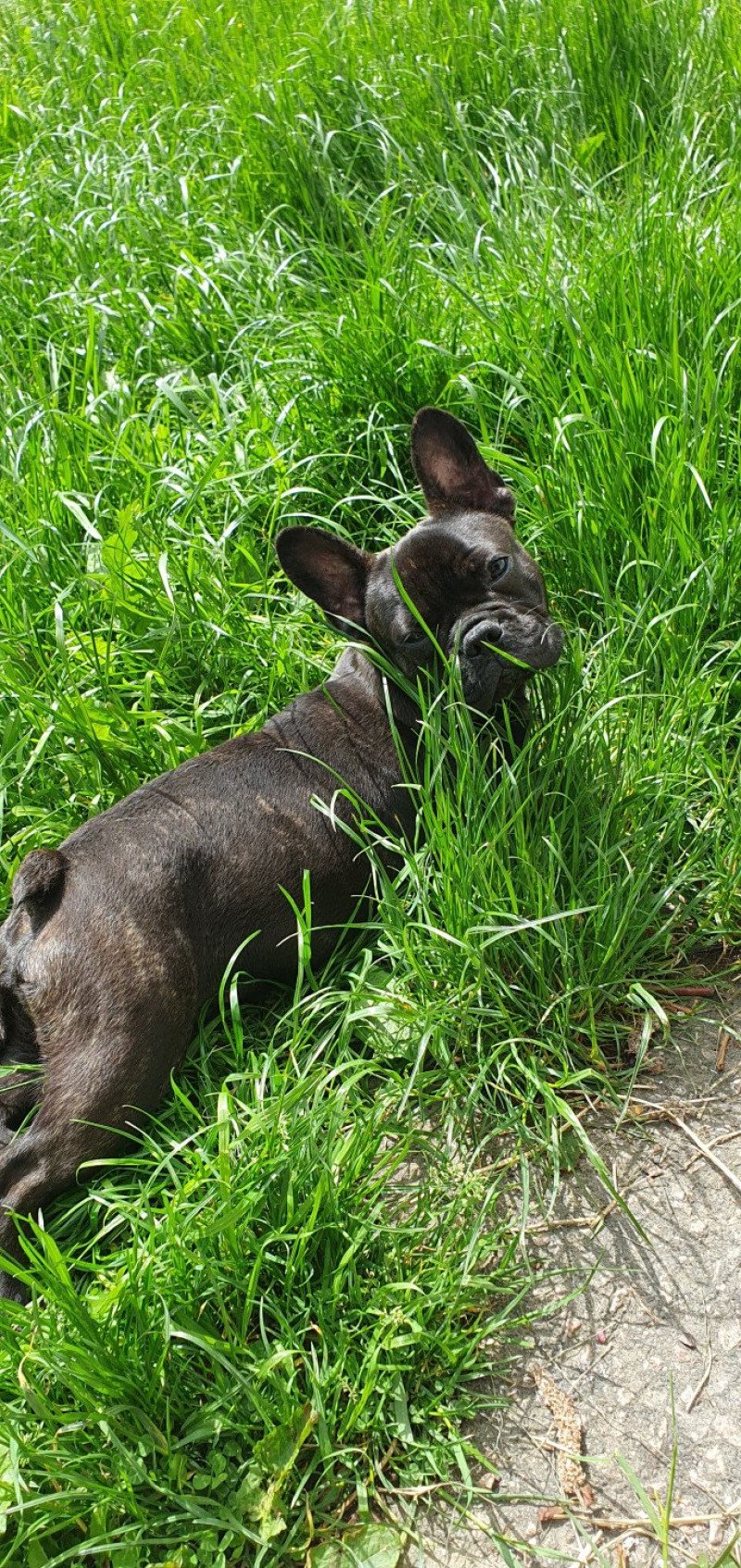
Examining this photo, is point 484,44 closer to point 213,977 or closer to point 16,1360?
point 213,977

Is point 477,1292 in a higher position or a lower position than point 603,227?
lower

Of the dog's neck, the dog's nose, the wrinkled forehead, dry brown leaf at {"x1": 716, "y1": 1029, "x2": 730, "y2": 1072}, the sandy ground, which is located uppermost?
the wrinkled forehead

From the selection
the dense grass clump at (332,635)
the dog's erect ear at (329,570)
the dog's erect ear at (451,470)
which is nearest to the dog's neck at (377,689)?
the dog's erect ear at (329,570)

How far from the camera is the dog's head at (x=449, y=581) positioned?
344 centimetres

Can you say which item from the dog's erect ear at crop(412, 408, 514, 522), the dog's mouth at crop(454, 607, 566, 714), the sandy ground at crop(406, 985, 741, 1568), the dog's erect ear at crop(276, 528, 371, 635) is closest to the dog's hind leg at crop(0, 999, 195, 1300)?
the sandy ground at crop(406, 985, 741, 1568)

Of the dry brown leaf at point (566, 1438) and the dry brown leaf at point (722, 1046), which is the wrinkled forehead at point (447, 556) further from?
the dry brown leaf at point (566, 1438)

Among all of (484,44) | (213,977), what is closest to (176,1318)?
(213,977)

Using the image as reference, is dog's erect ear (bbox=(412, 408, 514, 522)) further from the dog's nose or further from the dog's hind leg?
the dog's hind leg

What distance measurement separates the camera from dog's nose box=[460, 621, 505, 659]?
3.42m

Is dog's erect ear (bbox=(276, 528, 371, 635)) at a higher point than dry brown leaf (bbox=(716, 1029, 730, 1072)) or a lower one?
higher

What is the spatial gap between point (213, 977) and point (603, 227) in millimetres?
Answer: 3009

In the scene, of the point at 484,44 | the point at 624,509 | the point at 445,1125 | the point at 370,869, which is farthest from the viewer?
the point at 484,44

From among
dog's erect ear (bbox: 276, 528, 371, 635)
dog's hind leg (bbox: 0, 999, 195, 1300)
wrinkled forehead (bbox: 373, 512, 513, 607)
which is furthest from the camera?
dog's erect ear (bbox: 276, 528, 371, 635)

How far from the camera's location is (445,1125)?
10.2ft
